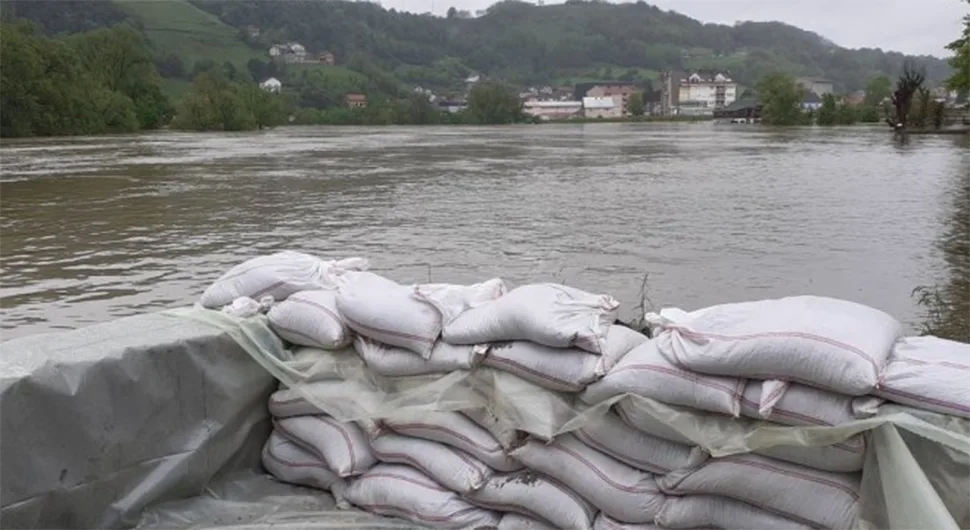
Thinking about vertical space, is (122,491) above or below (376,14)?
below

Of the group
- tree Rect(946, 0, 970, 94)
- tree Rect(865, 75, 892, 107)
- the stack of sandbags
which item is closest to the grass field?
tree Rect(865, 75, 892, 107)

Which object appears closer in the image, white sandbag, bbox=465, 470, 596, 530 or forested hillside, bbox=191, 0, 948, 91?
white sandbag, bbox=465, 470, 596, 530

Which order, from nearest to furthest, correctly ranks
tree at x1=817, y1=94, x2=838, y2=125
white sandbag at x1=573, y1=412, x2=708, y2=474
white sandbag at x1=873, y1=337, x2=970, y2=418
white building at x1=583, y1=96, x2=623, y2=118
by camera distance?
1. white sandbag at x1=873, y1=337, x2=970, y2=418
2. white sandbag at x1=573, y1=412, x2=708, y2=474
3. tree at x1=817, y1=94, x2=838, y2=125
4. white building at x1=583, y1=96, x2=623, y2=118

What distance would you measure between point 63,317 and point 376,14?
170m

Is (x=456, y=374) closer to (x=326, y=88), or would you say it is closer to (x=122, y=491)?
(x=122, y=491)

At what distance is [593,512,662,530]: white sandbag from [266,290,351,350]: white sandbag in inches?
46.0

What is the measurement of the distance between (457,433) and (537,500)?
0.37 m

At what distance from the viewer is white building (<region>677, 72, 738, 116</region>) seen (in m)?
146

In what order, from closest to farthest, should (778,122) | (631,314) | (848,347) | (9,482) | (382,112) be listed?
(848,347), (9,482), (631,314), (778,122), (382,112)

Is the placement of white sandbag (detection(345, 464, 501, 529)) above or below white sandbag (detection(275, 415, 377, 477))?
below

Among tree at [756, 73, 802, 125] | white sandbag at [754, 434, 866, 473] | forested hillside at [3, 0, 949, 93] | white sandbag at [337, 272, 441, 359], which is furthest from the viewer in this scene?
forested hillside at [3, 0, 949, 93]

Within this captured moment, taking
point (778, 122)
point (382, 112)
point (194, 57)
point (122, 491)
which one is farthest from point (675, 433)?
point (194, 57)

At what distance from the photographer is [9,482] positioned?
2.57 metres

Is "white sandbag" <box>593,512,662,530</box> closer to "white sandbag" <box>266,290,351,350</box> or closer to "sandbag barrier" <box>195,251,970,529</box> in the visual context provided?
"sandbag barrier" <box>195,251,970,529</box>
